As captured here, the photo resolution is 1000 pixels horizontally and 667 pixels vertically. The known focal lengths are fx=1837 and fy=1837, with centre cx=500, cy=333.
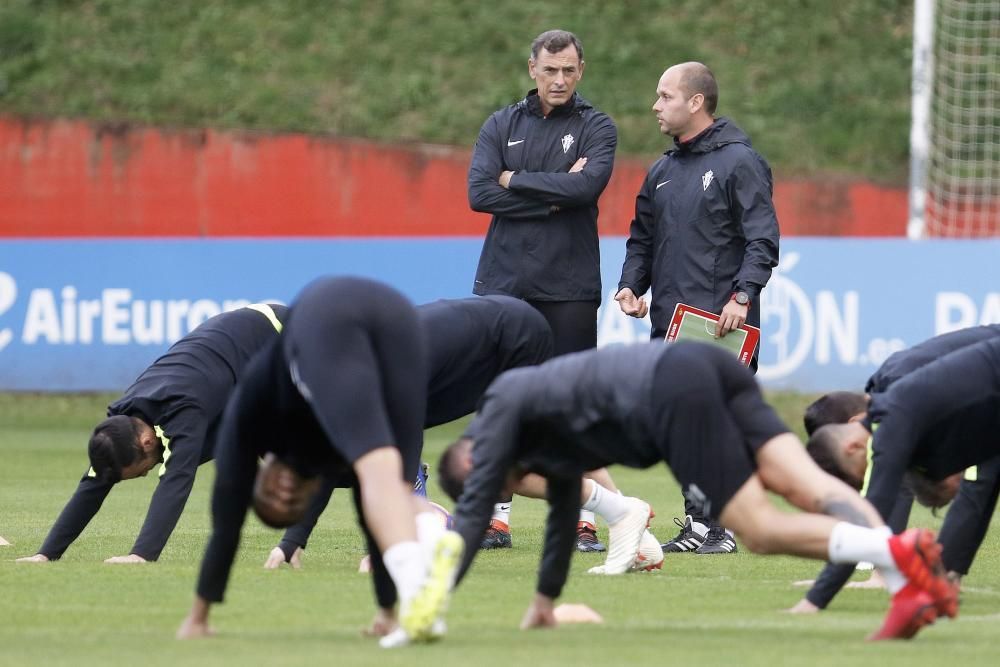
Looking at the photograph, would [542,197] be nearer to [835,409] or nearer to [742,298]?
[742,298]

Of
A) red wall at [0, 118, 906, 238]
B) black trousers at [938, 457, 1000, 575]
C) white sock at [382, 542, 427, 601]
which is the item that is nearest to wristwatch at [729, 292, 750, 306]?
black trousers at [938, 457, 1000, 575]

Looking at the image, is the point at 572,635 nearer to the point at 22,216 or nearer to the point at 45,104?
the point at 22,216

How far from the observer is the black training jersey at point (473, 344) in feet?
28.6

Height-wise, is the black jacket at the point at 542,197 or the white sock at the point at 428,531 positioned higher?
the black jacket at the point at 542,197

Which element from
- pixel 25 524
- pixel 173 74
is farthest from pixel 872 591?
pixel 173 74

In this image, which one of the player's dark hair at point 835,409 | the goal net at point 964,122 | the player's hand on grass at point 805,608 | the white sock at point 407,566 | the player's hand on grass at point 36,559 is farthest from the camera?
the goal net at point 964,122

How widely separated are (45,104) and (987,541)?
16.5m

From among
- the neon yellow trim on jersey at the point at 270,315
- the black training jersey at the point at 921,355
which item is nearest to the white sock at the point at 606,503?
the black training jersey at the point at 921,355

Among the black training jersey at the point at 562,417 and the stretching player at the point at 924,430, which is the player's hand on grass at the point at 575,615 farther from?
the stretching player at the point at 924,430

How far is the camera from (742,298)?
31.8ft

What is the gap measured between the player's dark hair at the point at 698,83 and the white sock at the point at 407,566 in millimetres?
4712

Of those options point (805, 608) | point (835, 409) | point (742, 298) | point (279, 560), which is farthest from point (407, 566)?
point (742, 298)

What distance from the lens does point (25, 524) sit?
1091 cm

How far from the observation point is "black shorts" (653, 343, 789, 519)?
6.20 meters
